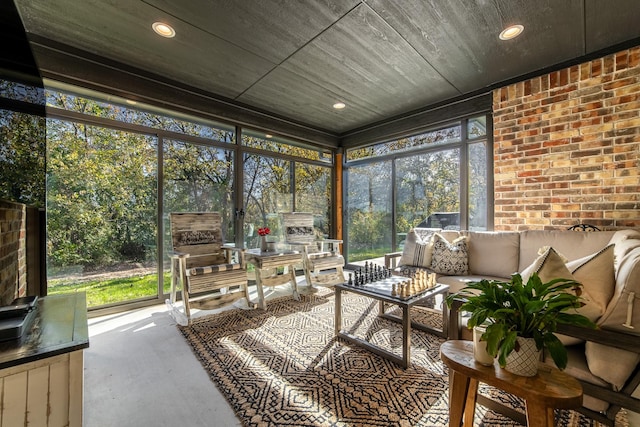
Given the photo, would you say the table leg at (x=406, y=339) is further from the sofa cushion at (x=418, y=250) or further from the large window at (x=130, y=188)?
the large window at (x=130, y=188)

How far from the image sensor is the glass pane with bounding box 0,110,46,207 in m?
1.25

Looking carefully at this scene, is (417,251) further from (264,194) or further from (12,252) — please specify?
(12,252)

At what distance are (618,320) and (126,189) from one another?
3836mm

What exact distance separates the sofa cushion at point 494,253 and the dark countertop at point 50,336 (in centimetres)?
310

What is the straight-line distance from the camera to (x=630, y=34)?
2320mm

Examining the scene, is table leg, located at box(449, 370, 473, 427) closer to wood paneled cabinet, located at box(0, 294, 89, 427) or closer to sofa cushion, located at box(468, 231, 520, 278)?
wood paneled cabinet, located at box(0, 294, 89, 427)

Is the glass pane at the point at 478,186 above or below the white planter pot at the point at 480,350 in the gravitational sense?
above

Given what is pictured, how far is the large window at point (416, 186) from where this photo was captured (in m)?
3.51

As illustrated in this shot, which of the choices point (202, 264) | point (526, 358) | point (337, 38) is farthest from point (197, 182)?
point (526, 358)

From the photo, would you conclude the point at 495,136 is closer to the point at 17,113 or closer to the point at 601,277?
the point at 601,277

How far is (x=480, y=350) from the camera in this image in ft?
3.33

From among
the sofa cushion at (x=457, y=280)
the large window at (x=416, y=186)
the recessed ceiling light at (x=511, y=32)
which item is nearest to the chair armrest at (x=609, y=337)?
the sofa cushion at (x=457, y=280)

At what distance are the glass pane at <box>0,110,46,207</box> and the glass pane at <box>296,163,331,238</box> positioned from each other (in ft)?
10.5

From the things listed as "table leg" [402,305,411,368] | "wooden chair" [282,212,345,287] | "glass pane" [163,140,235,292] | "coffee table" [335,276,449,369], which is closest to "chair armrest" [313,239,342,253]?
"wooden chair" [282,212,345,287]
